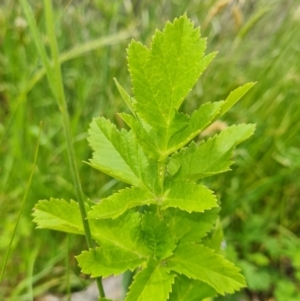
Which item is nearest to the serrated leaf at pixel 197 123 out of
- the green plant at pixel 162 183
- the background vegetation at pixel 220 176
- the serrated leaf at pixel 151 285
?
the green plant at pixel 162 183

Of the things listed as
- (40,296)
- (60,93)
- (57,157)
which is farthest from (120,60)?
(60,93)

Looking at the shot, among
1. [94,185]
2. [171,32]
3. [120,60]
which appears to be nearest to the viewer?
[171,32]

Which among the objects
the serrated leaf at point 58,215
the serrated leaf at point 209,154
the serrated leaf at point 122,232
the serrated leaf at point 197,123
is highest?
Answer: the serrated leaf at point 197,123

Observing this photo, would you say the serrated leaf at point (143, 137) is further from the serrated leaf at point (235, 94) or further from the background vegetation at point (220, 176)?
the background vegetation at point (220, 176)

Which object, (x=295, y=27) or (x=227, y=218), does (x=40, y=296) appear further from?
(x=295, y=27)

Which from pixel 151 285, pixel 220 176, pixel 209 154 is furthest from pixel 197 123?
pixel 220 176

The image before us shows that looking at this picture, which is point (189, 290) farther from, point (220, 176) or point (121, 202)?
point (220, 176)
